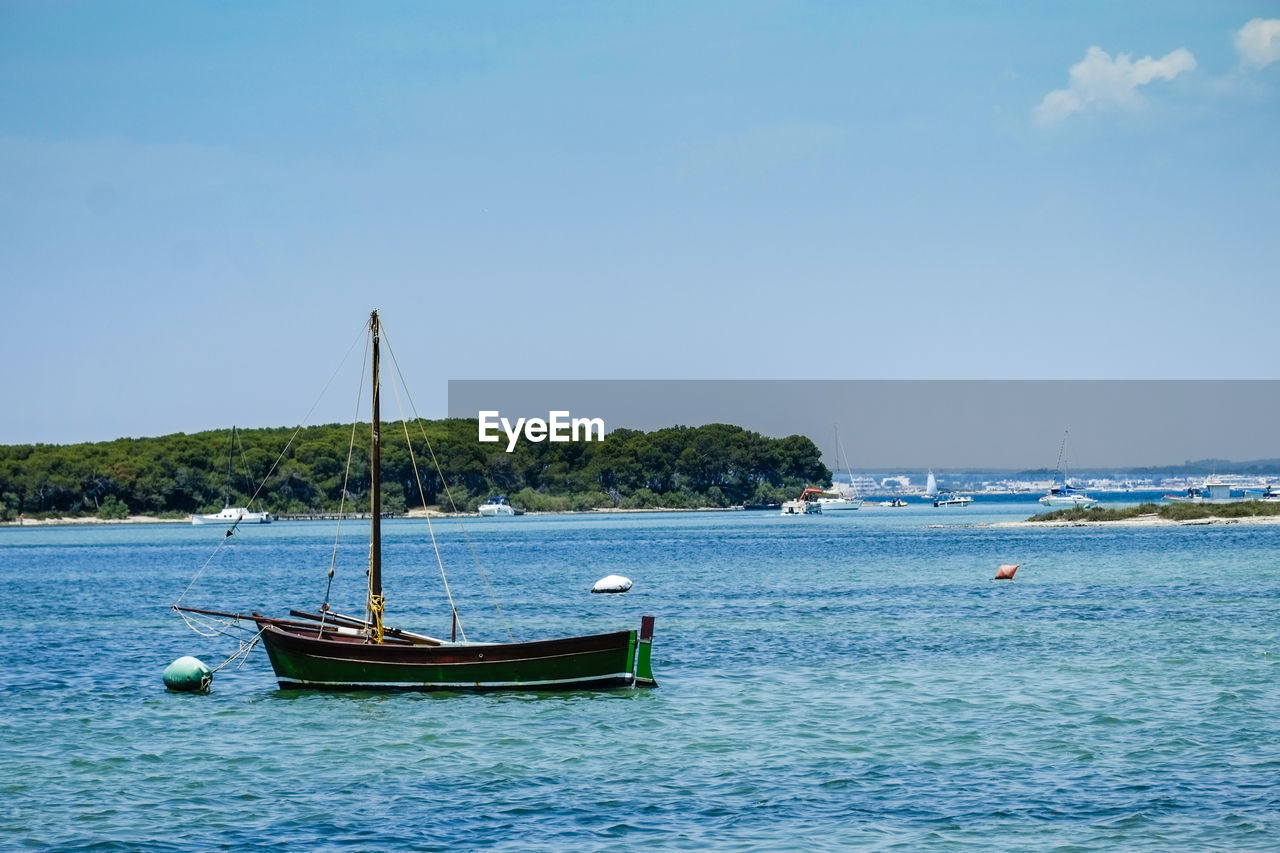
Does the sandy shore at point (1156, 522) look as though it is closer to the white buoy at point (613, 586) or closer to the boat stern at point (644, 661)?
Answer: the white buoy at point (613, 586)

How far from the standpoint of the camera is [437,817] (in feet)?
68.2

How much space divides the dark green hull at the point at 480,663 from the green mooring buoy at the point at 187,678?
3373 mm

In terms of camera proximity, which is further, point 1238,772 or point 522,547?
point 522,547

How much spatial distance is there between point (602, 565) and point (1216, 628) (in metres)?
55.1

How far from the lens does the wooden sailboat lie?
Answer: 3172cm

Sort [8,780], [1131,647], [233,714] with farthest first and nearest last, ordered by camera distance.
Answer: [1131,647] < [233,714] < [8,780]

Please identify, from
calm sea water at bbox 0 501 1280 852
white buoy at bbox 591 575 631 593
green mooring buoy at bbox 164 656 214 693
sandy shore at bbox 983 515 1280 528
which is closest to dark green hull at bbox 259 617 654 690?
calm sea water at bbox 0 501 1280 852

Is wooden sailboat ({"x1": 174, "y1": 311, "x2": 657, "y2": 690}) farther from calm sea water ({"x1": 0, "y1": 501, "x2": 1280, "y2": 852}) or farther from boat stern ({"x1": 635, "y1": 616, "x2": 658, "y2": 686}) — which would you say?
calm sea water ({"x1": 0, "y1": 501, "x2": 1280, "y2": 852})

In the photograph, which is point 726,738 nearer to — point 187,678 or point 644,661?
point 644,661

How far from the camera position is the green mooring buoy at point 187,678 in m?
34.8

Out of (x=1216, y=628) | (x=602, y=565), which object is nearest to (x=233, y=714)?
(x=1216, y=628)

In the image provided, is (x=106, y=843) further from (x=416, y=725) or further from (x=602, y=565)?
(x=602, y=565)

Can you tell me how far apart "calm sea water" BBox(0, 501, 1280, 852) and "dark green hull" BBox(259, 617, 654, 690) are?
501mm

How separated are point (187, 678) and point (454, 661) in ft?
25.4
